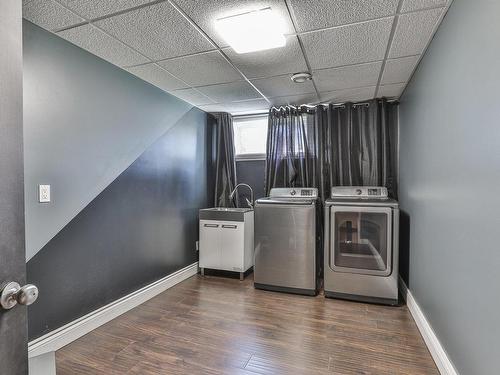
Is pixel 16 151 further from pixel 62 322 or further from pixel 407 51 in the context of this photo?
pixel 407 51

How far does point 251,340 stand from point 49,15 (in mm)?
2504

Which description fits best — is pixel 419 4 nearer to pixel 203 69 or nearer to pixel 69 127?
pixel 203 69

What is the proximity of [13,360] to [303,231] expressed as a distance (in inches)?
96.9

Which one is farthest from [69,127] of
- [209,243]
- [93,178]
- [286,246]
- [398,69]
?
[398,69]

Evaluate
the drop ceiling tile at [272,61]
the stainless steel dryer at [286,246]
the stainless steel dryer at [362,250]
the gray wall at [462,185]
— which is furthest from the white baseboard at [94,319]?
the drop ceiling tile at [272,61]

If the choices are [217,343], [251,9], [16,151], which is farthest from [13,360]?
[251,9]

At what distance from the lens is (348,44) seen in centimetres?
202

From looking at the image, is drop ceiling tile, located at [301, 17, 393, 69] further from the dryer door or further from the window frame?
the window frame

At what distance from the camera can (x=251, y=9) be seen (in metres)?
1.65

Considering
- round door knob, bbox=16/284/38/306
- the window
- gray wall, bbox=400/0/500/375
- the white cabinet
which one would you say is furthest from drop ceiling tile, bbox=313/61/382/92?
round door knob, bbox=16/284/38/306

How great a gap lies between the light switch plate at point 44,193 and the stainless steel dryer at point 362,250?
235 cm

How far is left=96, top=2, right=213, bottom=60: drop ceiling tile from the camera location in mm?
1689

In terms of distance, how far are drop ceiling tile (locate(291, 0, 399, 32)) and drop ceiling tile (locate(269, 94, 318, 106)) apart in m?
1.40

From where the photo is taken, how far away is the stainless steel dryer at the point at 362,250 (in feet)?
8.63
